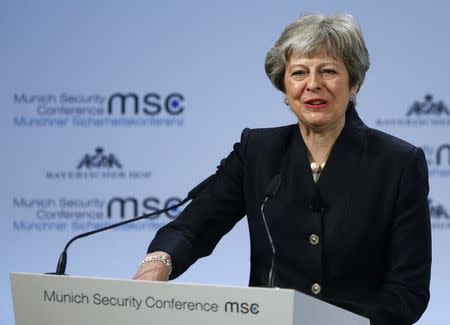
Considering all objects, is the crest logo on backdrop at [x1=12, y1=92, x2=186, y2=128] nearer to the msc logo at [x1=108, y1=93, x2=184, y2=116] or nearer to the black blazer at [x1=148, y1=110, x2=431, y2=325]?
the msc logo at [x1=108, y1=93, x2=184, y2=116]

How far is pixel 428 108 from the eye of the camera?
4160 mm

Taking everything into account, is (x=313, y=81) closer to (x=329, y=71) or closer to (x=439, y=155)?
(x=329, y=71)

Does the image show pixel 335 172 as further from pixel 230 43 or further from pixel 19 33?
pixel 19 33

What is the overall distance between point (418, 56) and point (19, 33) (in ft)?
6.64

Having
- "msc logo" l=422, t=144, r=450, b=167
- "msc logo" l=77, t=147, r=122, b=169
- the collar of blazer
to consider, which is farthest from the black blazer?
"msc logo" l=77, t=147, r=122, b=169

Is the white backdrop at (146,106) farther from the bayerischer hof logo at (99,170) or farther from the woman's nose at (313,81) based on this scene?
the woman's nose at (313,81)

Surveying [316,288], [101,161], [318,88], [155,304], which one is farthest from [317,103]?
[101,161]

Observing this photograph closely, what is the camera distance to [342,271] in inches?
88.9

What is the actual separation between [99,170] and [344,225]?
2378mm

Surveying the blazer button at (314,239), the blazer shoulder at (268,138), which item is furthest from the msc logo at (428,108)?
the blazer button at (314,239)

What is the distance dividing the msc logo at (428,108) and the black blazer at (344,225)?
1773 mm

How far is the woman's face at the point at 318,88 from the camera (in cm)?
231

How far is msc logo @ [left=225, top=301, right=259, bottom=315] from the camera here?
1640 mm

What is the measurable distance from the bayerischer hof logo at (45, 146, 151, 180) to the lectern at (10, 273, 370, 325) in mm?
2556
